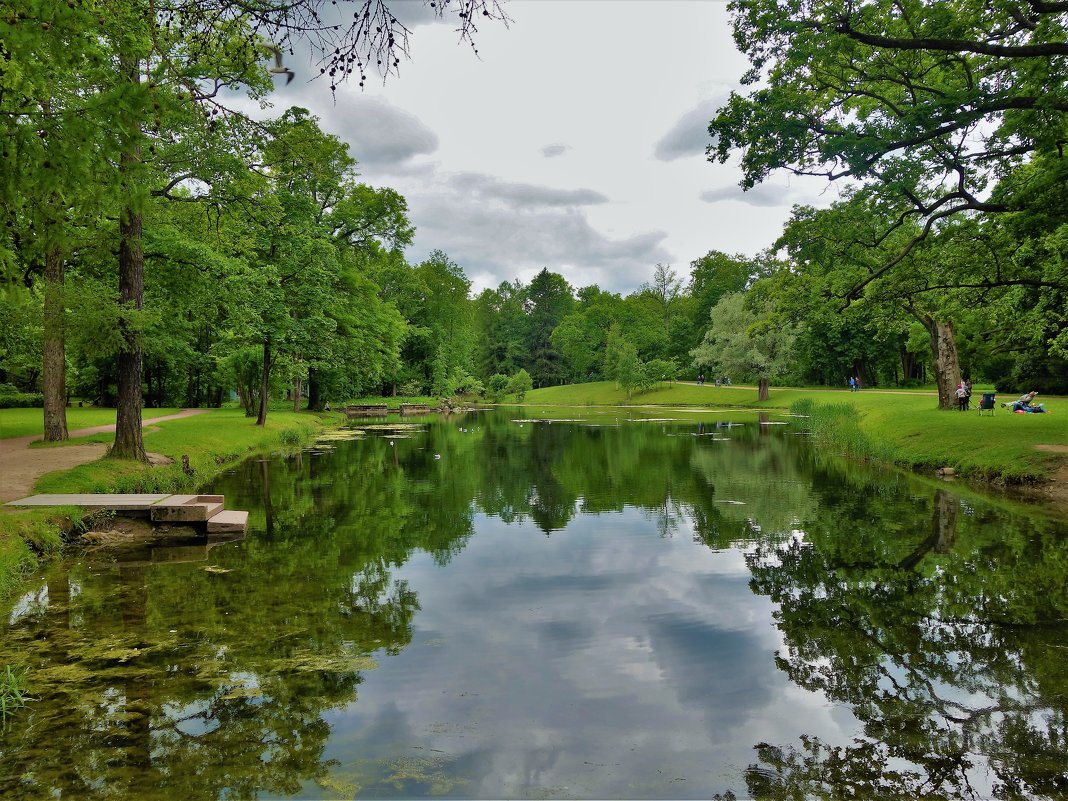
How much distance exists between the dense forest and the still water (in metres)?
4.57

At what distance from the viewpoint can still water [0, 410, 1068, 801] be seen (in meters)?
4.69

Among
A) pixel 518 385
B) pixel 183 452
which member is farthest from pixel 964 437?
pixel 518 385

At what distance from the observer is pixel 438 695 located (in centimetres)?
591

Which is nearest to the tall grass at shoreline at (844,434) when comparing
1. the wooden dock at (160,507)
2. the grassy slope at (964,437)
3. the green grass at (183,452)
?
the grassy slope at (964,437)

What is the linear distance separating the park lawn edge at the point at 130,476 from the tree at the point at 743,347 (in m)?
39.1

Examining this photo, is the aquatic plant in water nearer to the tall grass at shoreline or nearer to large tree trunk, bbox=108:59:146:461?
large tree trunk, bbox=108:59:146:461

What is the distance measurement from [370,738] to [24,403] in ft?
149

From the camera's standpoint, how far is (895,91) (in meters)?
14.9

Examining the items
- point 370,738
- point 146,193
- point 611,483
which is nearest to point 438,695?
point 370,738

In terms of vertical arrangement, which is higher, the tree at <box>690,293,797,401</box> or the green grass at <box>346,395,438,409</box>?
the tree at <box>690,293,797,401</box>

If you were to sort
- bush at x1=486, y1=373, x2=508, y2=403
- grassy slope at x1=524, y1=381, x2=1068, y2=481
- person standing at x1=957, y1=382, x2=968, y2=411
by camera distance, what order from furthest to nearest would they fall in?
bush at x1=486, y1=373, x2=508, y2=403 < person standing at x1=957, y1=382, x2=968, y2=411 < grassy slope at x1=524, y1=381, x2=1068, y2=481

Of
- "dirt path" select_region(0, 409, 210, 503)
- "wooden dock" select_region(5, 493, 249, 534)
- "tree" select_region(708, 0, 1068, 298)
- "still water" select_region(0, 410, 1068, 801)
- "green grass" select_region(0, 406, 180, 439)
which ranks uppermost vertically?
"tree" select_region(708, 0, 1068, 298)

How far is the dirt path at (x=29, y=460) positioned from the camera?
40.8ft

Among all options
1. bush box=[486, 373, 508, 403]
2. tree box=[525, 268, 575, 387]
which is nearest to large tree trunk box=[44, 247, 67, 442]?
bush box=[486, 373, 508, 403]
